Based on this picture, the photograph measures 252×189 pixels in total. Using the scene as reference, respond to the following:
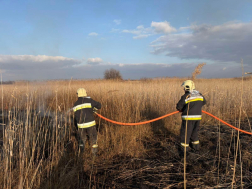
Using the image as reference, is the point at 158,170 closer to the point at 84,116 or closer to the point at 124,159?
the point at 124,159

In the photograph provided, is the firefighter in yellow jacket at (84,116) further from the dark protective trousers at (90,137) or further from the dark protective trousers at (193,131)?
the dark protective trousers at (193,131)

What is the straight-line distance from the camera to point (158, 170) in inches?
91.6

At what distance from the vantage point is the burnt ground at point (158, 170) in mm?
1985

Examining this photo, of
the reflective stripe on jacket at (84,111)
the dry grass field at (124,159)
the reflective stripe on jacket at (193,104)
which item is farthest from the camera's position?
the reflective stripe on jacket at (84,111)

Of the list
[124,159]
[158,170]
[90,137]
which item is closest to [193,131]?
[158,170]

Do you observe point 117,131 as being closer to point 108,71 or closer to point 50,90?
point 50,90

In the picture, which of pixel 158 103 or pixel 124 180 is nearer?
pixel 124 180

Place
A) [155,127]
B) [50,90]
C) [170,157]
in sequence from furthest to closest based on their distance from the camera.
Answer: [50,90], [155,127], [170,157]

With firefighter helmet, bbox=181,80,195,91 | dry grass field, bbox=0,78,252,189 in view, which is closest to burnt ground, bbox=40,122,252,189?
dry grass field, bbox=0,78,252,189

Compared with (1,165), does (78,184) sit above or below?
below

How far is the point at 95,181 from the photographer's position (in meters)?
2.12

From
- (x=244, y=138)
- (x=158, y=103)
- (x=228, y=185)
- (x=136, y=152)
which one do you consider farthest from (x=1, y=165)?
(x=244, y=138)

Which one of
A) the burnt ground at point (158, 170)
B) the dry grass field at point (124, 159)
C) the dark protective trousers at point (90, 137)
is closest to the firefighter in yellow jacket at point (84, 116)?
the dark protective trousers at point (90, 137)

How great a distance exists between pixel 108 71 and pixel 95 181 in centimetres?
1533
